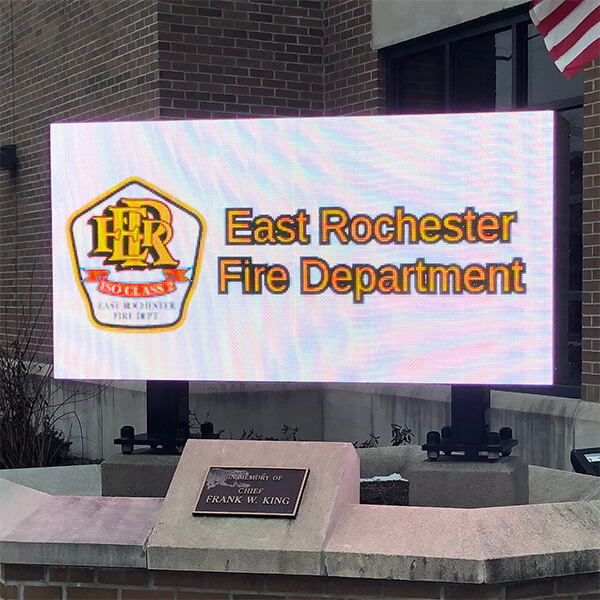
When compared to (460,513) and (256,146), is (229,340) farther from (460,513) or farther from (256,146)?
(460,513)

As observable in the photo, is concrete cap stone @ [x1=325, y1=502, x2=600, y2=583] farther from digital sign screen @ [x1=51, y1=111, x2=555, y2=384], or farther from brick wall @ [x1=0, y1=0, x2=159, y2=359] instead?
brick wall @ [x1=0, y1=0, x2=159, y2=359]

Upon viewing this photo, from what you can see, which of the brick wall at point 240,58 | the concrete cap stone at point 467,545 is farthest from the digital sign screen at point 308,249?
the brick wall at point 240,58

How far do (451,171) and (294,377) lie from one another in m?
1.51

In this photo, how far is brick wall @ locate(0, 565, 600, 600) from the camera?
464cm

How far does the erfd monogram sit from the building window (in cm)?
403

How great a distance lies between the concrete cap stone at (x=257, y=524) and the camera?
15.6 feet

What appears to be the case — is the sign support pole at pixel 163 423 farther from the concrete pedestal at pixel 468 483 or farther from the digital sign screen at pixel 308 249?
the concrete pedestal at pixel 468 483

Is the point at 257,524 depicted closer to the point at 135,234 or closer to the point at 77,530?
the point at 77,530

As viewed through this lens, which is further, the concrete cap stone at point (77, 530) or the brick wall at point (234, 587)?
the concrete cap stone at point (77, 530)

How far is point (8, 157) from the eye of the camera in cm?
1402

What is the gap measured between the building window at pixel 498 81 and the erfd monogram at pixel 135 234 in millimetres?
4032

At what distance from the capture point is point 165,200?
610cm

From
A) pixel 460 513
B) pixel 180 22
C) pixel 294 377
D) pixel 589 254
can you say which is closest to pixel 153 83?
pixel 180 22

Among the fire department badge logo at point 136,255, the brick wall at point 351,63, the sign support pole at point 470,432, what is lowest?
the sign support pole at point 470,432
